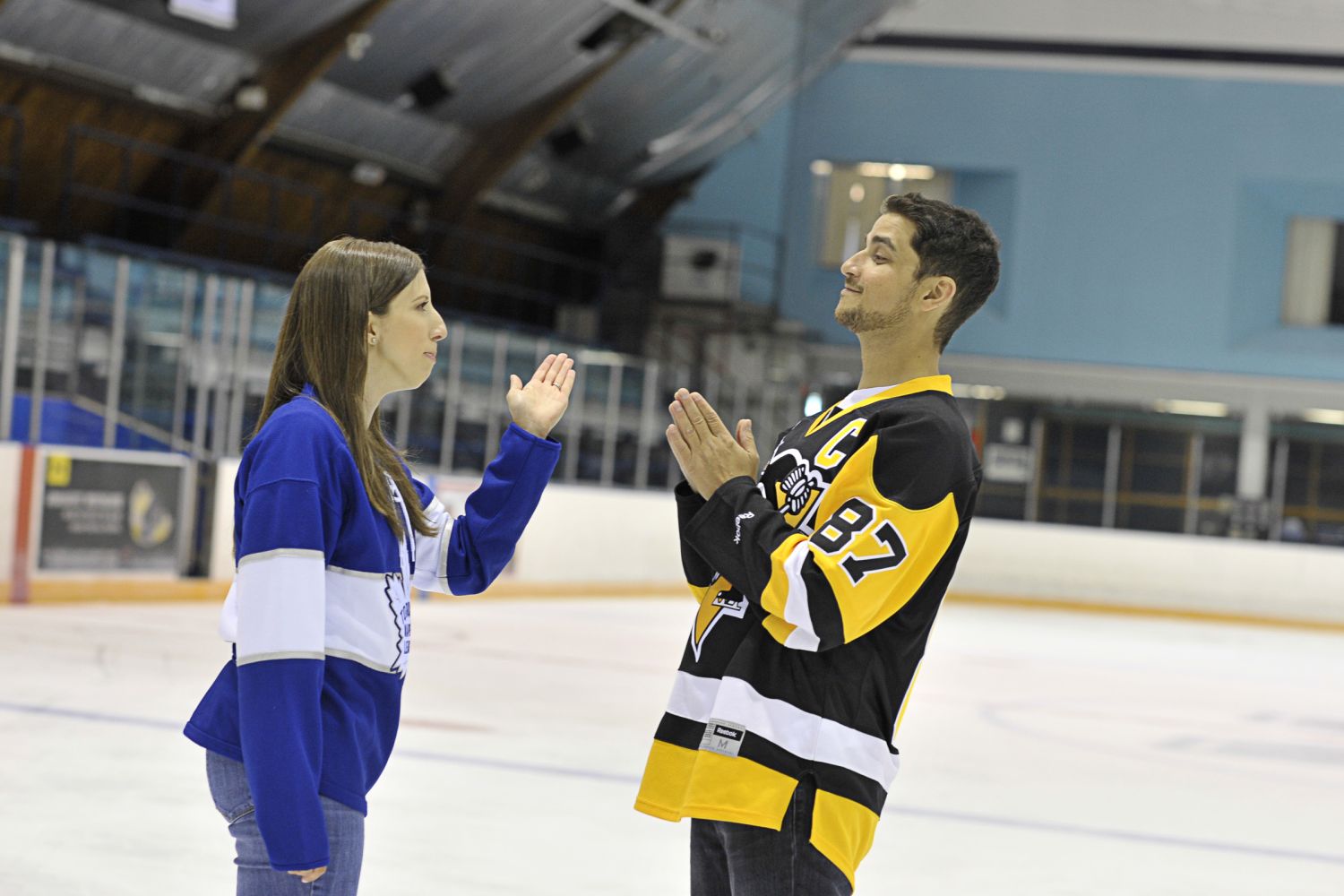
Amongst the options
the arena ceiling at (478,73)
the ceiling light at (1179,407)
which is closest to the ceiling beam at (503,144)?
the arena ceiling at (478,73)

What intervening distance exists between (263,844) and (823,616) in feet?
2.65

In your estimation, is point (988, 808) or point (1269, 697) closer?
point (988, 808)

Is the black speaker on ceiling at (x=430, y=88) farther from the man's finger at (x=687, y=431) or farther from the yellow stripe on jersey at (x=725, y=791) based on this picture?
the yellow stripe on jersey at (x=725, y=791)

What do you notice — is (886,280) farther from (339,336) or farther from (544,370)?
(339,336)

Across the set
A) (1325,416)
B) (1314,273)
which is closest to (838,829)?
(1325,416)

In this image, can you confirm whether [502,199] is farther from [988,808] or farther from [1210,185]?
[988,808]

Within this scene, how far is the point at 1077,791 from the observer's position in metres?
6.62

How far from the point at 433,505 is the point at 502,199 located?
66.1ft

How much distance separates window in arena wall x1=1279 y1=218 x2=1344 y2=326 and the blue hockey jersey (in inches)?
921

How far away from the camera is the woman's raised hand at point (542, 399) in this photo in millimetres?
2521

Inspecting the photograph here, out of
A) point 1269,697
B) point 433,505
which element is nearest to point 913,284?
point 433,505

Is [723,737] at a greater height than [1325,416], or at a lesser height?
lesser

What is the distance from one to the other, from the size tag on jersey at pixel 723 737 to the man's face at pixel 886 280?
24.6 inches

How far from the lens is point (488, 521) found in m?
2.53
